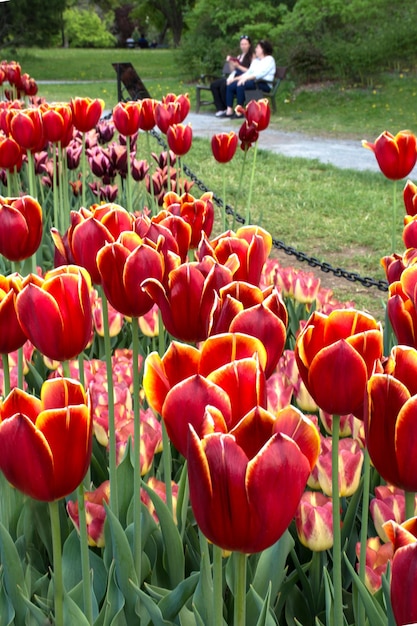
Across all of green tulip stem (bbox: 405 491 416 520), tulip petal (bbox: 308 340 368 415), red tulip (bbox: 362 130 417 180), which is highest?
tulip petal (bbox: 308 340 368 415)

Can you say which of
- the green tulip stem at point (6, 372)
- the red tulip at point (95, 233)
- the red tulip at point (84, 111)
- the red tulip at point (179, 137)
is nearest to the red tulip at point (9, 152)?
the red tulip at point (84, 111)

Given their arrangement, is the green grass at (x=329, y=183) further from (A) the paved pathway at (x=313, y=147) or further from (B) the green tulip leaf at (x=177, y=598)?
(B) the green tulip leaf at (x=177, y=598)

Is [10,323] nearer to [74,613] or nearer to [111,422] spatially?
[111,422]

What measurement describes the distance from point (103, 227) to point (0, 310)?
0.26 metres

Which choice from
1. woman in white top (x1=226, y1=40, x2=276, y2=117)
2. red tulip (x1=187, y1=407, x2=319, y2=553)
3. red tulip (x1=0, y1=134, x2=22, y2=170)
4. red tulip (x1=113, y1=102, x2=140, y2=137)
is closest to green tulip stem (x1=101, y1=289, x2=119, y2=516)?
red tulip (x1=187, y1=407, x2=319, y2=553)

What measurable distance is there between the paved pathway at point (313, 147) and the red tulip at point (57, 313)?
8734 mm

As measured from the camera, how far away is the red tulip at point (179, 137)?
3.42 m

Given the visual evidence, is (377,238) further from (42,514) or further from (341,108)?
(341,108)

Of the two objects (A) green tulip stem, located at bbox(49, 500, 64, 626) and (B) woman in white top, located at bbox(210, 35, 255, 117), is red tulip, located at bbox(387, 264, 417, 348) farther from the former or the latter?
(B) woman in white top, located at bbox(210, 35, 255, 117)

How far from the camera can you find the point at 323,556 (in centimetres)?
152

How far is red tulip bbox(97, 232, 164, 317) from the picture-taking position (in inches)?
48.2

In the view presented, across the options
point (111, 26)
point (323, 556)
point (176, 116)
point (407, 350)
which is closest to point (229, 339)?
point (407, 350)

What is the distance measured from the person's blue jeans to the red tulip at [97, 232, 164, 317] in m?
13.7

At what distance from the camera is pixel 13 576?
1319 millimetres
